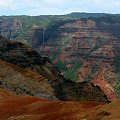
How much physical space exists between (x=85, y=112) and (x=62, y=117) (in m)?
1.88

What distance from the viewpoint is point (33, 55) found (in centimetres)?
9681

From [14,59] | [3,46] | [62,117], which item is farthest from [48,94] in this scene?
[62,117]

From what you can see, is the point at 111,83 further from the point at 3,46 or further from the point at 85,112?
the point at 85,112

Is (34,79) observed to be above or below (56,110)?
below

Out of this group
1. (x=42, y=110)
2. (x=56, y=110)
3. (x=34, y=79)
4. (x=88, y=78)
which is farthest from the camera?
(x=88, y=78)

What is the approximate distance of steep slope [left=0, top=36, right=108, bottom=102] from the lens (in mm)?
79250

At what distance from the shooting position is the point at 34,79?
271 feet

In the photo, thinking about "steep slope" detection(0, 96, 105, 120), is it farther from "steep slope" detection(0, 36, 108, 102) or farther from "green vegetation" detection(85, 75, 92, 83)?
"green vegetation" detection(85, 75, 92, 83)

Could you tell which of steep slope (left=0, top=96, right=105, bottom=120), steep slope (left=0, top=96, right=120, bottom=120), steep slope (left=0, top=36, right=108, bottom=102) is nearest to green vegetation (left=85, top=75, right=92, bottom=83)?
steep slope (left=0, top=36, right=108, bottom=102)

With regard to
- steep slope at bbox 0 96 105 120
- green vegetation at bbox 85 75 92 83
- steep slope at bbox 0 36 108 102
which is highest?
steep slope at bbox 0 96 105 120

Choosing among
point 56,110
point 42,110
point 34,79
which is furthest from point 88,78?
point 56,110

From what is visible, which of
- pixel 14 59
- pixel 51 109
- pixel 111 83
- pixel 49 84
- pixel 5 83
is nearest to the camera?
pixel 51 109

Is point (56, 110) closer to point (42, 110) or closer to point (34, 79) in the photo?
point (42, 110)

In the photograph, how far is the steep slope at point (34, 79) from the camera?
7925 cm
